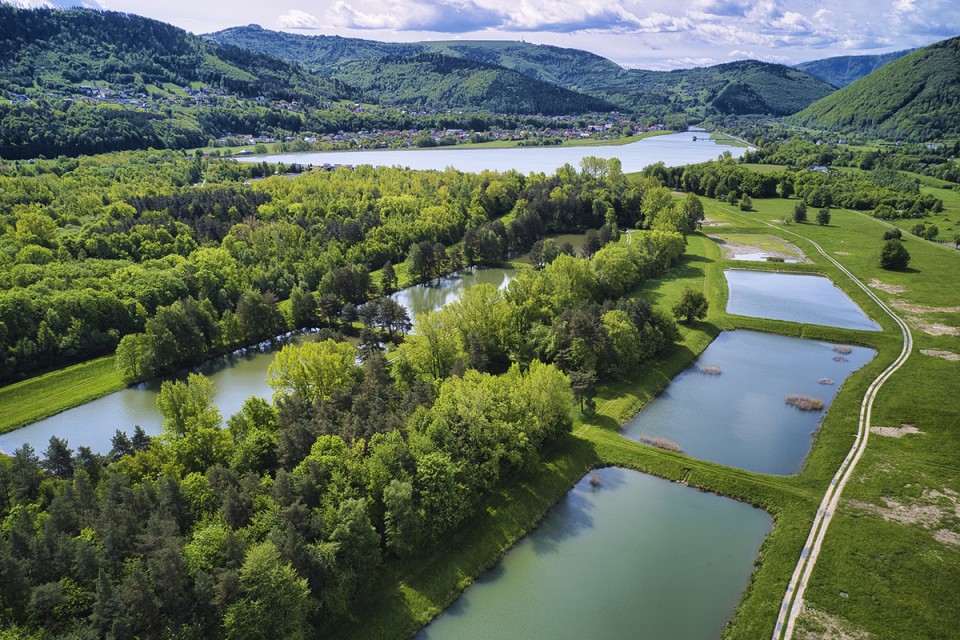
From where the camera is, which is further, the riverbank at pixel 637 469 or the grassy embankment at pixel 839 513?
the riverbank at pixel 637 469

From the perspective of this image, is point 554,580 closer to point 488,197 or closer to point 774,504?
point 774,504

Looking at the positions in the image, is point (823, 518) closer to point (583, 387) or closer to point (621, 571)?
point (621, 571)

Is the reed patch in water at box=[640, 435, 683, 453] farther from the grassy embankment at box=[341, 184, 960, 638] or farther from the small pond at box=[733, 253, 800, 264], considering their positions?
the small pond at box=[733, 253, 800, 264]

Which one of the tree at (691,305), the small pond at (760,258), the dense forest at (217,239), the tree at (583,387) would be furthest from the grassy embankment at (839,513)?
the small pond at (760,258)

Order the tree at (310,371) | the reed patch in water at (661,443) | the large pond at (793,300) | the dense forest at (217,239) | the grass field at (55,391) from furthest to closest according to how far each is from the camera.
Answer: the large pond at (793,300) → the dense forest at (217,239) → the grass field at (55,391) → the tree at (310,371) → the reed patch in water at (661,443)

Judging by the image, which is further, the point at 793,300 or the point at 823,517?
the point at 793,300

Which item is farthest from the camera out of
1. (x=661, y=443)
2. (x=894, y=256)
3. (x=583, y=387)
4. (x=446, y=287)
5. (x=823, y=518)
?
(x=894, y=256)

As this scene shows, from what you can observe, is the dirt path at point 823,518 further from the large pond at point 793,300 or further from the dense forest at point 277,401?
the dense forest at point 277,401

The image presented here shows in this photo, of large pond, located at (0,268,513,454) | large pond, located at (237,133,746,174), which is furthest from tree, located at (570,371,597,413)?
large pond, located at (237,133,746,174)

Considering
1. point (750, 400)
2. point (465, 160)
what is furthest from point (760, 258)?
point (465, 160)
